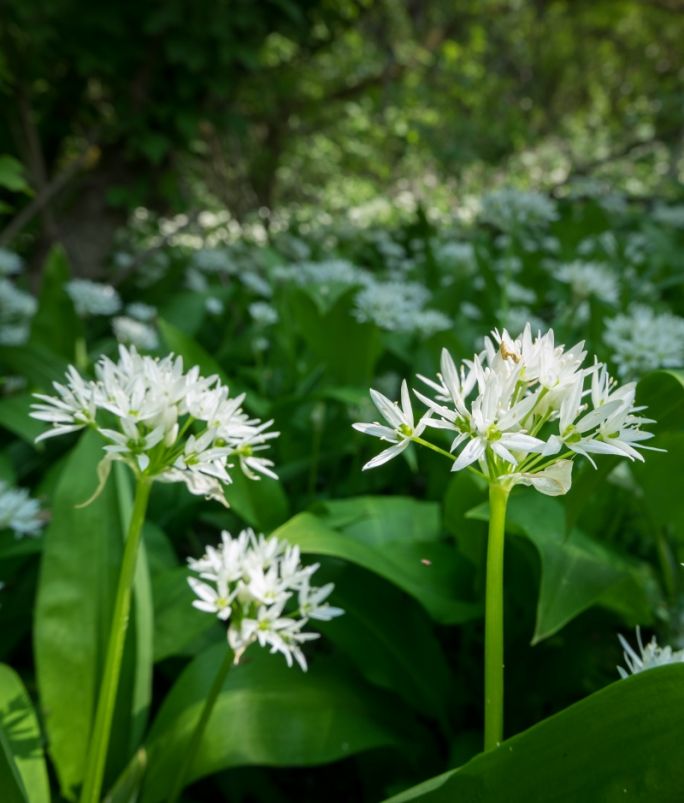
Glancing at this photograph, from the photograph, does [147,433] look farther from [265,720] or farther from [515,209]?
[515,209]

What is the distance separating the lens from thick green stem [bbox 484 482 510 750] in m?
0.76

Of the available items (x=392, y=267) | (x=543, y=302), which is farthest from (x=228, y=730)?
(x=392, y=267)

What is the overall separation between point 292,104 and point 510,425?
4486 mm

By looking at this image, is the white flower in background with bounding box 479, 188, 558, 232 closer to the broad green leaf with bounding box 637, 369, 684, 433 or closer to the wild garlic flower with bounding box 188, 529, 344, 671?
the broad green leaf with bounding box 637, 369, 684, 433

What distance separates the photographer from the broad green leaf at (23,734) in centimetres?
101

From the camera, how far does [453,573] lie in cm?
135

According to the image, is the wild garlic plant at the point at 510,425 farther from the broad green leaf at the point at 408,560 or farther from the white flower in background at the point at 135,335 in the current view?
the white flower in background at the point at 135,335

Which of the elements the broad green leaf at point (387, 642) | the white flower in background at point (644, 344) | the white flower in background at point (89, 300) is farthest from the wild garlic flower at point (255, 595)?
the white flower in background at point (89, 300)

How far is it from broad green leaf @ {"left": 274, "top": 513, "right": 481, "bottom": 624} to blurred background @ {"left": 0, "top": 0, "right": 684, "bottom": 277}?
44.8 inches

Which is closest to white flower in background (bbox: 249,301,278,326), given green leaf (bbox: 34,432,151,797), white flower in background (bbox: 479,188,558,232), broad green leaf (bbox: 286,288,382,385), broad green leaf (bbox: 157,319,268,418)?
broad green leaf (bbox: 286,288,382,385)

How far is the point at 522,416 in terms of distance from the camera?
0.71 meters

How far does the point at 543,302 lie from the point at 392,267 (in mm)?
816

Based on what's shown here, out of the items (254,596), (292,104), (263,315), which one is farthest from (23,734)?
(292,104)

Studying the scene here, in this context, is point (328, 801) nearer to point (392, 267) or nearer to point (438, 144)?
point (392, 267)
